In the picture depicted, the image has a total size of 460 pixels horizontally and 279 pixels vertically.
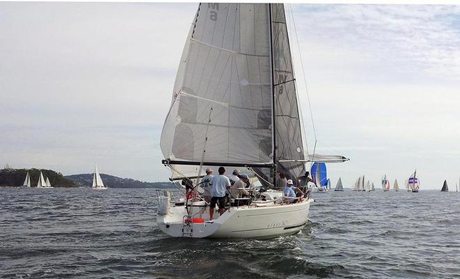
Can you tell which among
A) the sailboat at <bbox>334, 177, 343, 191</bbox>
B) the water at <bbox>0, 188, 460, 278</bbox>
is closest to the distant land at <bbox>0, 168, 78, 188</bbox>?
the sailboat at <bbox>334, 177, 343, 191</bbox>

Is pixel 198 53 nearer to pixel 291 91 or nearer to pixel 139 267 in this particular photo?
pixel 291 91

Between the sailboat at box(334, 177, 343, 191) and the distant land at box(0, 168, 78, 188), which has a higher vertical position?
the distant land at box(0, 168, 78, 188)

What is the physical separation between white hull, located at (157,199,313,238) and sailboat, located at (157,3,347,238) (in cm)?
4

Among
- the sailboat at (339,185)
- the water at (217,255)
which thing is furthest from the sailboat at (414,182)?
the water at (217,255)

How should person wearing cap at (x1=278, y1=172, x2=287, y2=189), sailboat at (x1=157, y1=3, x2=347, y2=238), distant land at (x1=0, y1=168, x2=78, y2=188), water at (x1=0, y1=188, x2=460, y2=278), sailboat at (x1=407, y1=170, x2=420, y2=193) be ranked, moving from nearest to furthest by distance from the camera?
water at (x1=0, y1=188, x2=460, y2=278), sailboat at (x1=157, y1=3, x2=347, y2=238), person wearing cap at (x1=278, y1=172, x2=287, y2=189), sailboat at (x1=407, y1=170, x2=420, y2=193), distant land at (x1=0, y1=168, x2=78, y2=188)

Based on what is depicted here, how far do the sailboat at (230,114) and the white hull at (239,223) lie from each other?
0.14 ft

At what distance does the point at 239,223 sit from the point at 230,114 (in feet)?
17.3

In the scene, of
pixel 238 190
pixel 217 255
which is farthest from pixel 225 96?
pixel 217 255

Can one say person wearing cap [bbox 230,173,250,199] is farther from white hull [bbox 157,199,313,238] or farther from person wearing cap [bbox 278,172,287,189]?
person wearing cap [bbox 278,172,287,189]

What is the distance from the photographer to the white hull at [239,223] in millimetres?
14367

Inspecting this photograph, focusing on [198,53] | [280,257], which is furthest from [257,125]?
[280,257]

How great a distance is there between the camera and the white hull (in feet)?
47.1

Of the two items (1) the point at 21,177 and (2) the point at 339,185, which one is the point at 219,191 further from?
(1) the point at 21,177

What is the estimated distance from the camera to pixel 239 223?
48.0ft
